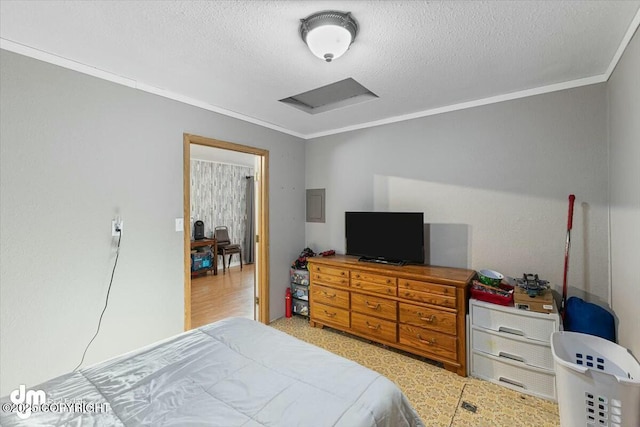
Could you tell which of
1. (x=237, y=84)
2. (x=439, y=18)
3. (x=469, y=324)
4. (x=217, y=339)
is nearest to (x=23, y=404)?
(x=217, y=339)

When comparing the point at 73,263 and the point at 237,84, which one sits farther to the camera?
the point at 237,84

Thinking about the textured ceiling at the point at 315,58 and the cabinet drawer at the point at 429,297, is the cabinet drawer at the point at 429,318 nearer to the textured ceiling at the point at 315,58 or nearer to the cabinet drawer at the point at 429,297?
the cabinet drawer at the point at 429,297

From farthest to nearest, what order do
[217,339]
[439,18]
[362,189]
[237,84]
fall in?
[362,189]
[237,84]
[217,339]
[439,18]

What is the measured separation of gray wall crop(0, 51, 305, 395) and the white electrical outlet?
3 centimetres

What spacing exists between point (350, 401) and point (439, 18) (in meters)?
1.93

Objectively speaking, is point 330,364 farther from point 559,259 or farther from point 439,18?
point 559,259

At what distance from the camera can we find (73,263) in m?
1.96

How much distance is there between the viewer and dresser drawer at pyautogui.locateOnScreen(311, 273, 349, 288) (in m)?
3.04

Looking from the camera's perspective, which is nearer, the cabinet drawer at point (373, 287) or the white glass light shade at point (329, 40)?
the white glass light shade at point (329, 40)

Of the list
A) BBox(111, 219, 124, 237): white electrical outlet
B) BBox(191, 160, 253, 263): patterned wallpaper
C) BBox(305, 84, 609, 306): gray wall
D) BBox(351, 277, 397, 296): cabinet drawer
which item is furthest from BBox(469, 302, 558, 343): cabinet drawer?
BBox(191, 160, 253, 263): patterned wallpaper

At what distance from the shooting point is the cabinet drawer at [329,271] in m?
3.04

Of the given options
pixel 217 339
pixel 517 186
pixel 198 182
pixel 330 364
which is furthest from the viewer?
pixel 198 182

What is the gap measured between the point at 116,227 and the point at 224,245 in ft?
13.6

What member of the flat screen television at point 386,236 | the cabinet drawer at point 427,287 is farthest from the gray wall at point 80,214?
the cabinet drawer at point 427,287
